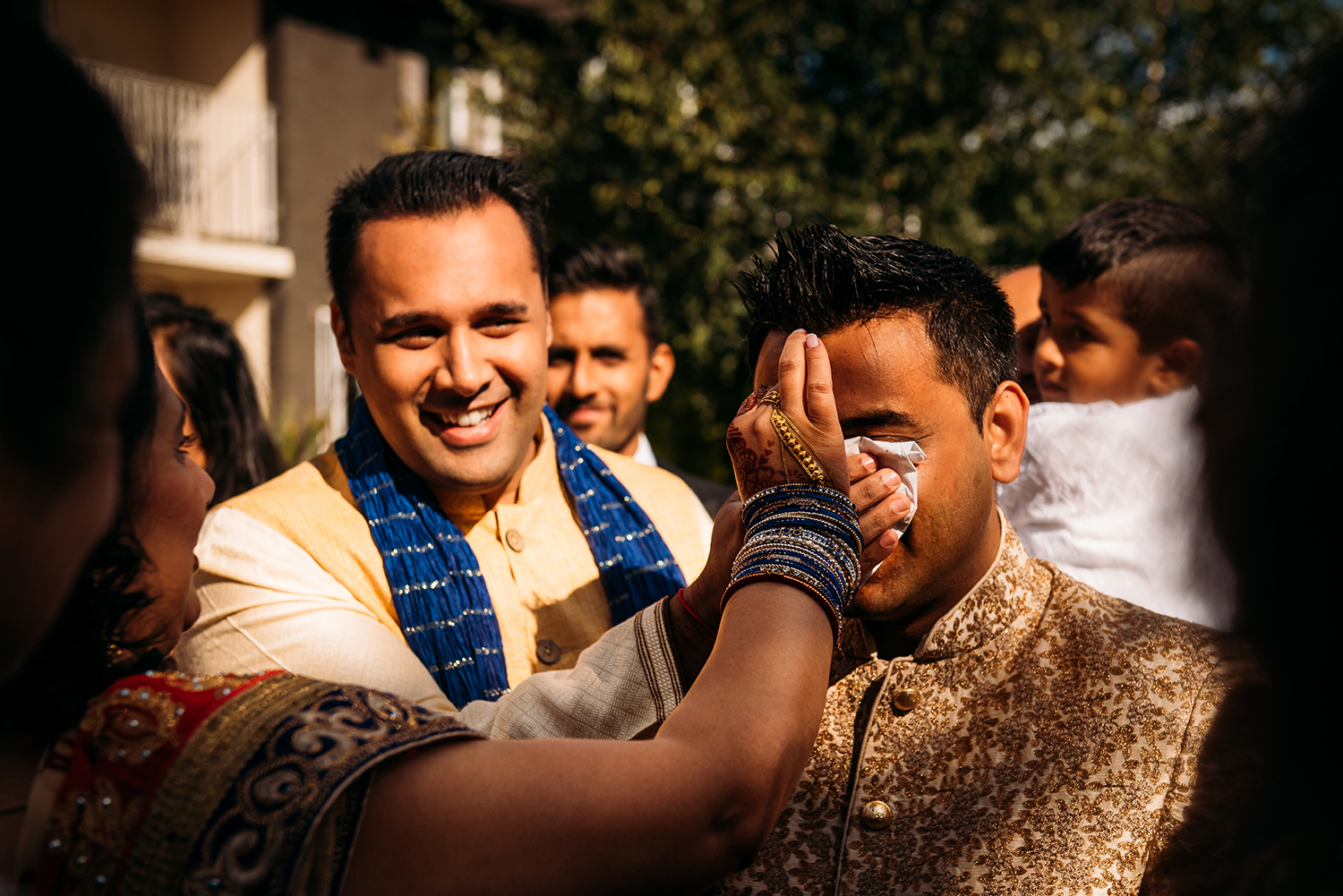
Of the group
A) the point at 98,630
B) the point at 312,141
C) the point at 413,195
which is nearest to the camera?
the point at 98,630

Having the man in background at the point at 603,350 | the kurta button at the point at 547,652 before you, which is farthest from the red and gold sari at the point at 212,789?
the man in background at the point at 603,350

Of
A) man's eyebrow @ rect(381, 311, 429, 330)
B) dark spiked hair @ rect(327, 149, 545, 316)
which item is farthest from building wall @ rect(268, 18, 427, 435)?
man's eyebrow @ rect(381, 311, 429, 330)

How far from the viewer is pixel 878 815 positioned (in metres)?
2.07

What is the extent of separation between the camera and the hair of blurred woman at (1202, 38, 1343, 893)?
109cm

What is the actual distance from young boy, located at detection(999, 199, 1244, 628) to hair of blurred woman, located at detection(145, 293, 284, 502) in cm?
277

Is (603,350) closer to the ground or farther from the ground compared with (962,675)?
farther from the ground

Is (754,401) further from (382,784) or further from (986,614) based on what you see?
(382,784)

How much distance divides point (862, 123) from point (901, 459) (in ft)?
22.0

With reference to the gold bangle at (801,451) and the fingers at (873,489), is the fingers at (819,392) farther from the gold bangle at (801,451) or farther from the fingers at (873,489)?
the fingers at (873,489)

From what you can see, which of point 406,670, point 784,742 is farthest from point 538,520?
point 784,742

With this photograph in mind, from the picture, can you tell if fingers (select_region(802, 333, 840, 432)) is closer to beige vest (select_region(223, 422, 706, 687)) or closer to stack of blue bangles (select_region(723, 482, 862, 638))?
stack of blue bangles (select_region(723, 482, 862, 638))

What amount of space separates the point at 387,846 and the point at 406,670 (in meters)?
1.13

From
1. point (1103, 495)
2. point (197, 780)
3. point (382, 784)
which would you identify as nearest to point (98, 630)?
point (197, 780)

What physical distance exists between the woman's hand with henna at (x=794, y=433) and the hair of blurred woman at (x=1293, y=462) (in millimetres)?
760
